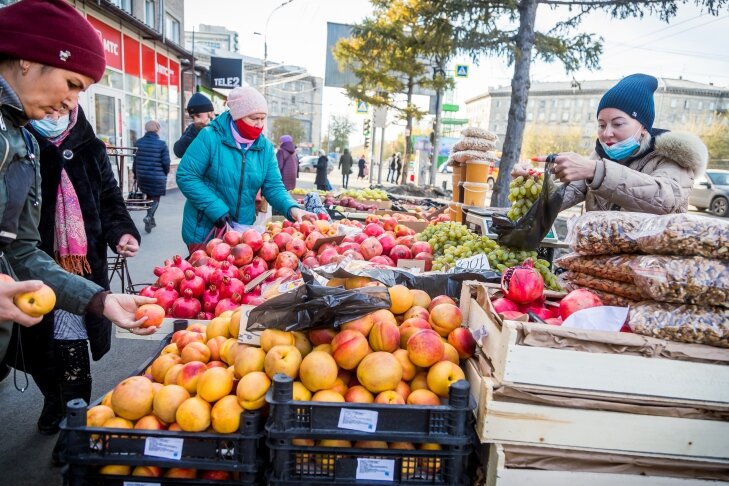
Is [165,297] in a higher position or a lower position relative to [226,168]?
lower

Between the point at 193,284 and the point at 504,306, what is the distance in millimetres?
1772

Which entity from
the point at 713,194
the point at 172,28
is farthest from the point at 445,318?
the point at 713,194

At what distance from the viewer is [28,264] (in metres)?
1.91

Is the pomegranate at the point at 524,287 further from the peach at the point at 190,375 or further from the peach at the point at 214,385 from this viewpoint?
the peach at the point at 190,375

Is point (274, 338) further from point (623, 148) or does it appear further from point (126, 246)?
point (623, 148)

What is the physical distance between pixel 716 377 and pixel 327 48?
33.6 meters

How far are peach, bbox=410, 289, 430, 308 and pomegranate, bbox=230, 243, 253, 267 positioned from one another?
1353 millimetres

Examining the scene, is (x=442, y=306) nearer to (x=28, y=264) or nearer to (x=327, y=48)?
(x=28, y=264)

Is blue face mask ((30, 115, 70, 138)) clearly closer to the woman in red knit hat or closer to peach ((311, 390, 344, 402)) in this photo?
the woman in red knit hat

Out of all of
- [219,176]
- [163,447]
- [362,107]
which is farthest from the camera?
[362,107]

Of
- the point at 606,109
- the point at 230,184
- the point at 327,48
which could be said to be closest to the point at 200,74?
the point at 327,48

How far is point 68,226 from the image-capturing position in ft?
8.55

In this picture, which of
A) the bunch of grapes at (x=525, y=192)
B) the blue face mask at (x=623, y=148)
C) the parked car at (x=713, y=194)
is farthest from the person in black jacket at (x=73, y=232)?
the parked car at (x=713, y=194)

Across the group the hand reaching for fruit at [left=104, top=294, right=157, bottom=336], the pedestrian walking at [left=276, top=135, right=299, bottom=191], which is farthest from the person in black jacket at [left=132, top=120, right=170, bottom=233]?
the hand reaching for fruit at [left=104, top=294, right=157, bottom=336]
